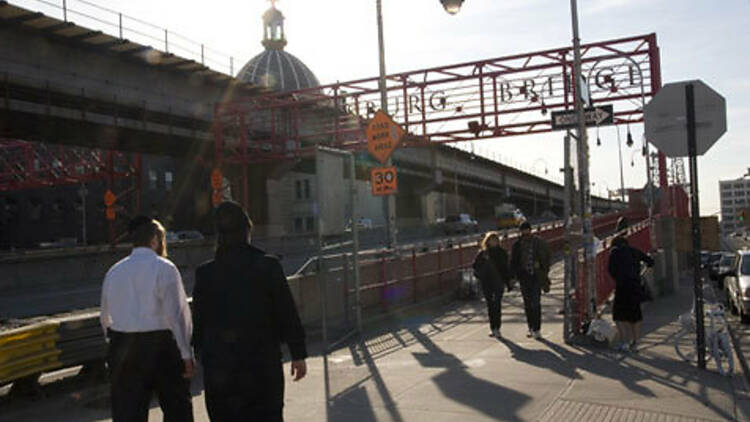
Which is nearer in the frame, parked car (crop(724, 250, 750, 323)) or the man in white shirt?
the man in white shirt

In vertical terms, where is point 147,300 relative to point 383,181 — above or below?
below

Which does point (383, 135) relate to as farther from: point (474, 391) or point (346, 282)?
point (474, 391)

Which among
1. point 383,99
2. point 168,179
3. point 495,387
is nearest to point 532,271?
point 495,387

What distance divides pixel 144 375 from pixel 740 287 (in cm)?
1249

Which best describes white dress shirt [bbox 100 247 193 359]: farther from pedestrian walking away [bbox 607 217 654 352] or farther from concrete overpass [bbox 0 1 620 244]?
concrete overpass [bbox 0 1 620 244]

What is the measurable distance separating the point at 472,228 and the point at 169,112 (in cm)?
3513

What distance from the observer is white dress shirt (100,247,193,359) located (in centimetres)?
468

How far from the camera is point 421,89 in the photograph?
25.5m

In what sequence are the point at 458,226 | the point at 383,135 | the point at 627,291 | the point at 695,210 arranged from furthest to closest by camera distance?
the point at 458,226 < the point at 383,135 < the point at 627,291 < the point at 695,210

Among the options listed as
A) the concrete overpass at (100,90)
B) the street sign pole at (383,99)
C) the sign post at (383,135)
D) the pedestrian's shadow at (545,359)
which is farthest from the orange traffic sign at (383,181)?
the concrete overpass at (100,90)

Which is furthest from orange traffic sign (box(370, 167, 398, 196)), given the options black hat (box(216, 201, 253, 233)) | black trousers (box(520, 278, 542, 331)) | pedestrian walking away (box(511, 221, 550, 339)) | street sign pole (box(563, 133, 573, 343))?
black hat (box(216, 201, 253, 233))

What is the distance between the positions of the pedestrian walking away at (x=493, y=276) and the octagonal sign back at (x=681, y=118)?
3.55 metres

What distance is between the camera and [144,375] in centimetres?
466

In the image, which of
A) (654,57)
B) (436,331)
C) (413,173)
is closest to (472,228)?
(413,173)
